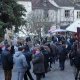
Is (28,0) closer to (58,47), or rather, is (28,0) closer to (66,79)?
(58,47)

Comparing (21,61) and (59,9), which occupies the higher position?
(59,9)

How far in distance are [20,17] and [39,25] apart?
51.8 ft

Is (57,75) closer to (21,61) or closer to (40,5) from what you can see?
(21,61)

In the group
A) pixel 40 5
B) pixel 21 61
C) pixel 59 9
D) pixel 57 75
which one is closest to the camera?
pixel 21 61

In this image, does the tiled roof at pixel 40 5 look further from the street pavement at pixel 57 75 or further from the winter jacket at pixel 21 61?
the winter jacket at pixel 21 61

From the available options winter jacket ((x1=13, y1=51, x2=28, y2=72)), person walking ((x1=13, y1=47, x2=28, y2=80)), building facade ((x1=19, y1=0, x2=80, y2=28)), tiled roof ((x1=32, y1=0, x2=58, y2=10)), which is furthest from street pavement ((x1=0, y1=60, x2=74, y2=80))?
tiled roof ((x1=32, y1=0, x2=58, y2=10))

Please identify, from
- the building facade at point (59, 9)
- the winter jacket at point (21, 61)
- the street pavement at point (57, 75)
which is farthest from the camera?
the building facade at point (59, 9)

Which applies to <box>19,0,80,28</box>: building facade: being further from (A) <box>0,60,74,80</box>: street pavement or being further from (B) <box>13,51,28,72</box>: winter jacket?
(B) <box>13,51,28,72</box>: winter jacket

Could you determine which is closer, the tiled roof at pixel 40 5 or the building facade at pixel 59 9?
the building facade at pixel 59 9

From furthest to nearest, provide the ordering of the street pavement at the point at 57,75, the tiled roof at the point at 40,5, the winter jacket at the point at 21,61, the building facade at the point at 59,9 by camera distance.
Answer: the tiled roof at the point at 40,5
the building facade at the point at 59,9
the street pavement at the point at 57,75
the winter jacket at the point at 21,61

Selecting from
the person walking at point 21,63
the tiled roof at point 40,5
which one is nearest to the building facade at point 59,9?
the tiled roof at point 40,5

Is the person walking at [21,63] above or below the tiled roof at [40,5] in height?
below

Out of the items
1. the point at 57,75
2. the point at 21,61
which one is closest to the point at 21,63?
the point at 21,61

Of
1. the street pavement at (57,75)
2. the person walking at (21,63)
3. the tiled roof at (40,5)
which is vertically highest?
the tiled roof at (40,5)
